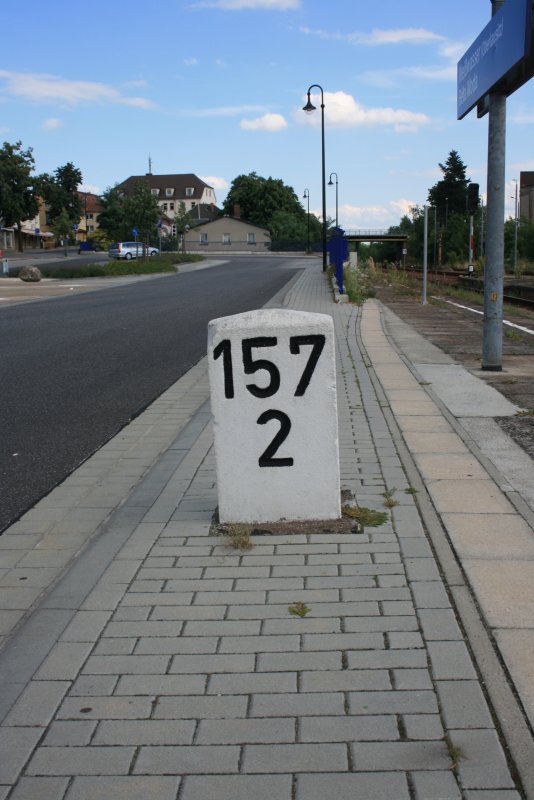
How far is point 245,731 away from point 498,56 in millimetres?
9016

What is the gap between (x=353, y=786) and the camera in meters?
2.67

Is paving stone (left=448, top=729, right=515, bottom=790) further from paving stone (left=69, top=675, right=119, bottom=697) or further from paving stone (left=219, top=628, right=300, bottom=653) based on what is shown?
paving stone (left=69, top=675, right=119, bottom=697)

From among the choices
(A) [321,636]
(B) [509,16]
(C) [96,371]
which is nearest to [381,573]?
(A) [321,636]

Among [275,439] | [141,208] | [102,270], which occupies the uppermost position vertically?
[141,208]

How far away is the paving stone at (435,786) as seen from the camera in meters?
2.62

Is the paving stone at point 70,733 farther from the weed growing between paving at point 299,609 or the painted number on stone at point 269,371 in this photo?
the painted number on stone at point 269,371

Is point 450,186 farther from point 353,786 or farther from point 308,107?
point 353,786

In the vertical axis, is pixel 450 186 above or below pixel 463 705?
above

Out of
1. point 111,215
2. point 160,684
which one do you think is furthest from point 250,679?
point 111,215

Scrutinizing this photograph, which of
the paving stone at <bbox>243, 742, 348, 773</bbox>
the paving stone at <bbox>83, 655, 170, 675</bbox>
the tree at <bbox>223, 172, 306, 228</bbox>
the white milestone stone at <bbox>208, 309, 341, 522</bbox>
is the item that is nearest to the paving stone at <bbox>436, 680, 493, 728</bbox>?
the paving stone at <bbox>243, 742, 348, 773</bbox>

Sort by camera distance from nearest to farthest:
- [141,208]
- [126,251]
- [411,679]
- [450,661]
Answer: [411,679]
[450,661]
[141,208]
[126,251]

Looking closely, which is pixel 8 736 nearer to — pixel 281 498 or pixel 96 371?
pixel 281 498

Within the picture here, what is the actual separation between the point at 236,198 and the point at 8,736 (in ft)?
489

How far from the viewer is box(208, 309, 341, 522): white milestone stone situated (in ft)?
16.2
